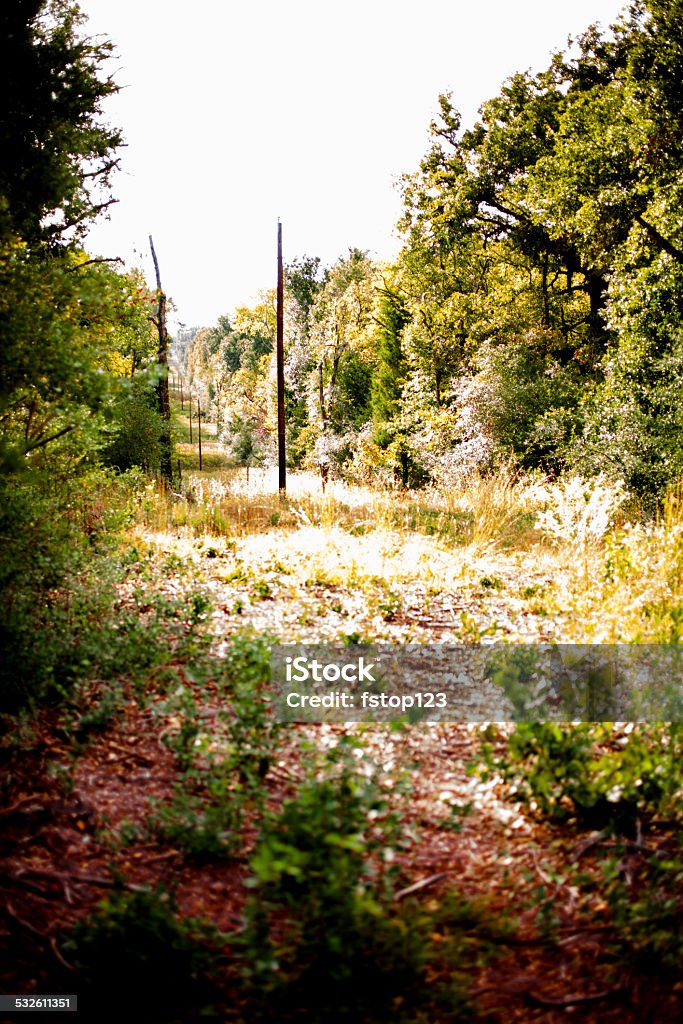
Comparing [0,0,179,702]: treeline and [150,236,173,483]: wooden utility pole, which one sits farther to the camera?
[150,236,173,483]: wooden utility pole

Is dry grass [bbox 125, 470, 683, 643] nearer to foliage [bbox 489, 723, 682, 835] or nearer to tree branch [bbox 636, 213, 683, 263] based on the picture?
foliage [bbox 489, 723, 682, 835]

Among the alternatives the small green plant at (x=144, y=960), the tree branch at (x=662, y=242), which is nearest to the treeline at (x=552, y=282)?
the tree branch at (x=662, y=242)

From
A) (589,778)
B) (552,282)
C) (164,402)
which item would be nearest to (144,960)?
(589,778)

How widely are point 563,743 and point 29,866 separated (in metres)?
2.13

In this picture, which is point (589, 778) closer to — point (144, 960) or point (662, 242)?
point (144, 960)

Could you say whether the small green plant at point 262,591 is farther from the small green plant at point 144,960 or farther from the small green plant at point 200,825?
the small green plant at point 144,960

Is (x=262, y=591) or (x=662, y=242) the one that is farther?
(x=662, y=242)

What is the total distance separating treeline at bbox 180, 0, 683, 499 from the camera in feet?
31.3

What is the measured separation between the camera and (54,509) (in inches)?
202

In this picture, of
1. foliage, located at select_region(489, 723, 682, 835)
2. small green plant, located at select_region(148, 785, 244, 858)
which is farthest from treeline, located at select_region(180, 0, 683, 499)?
small green plant, located at select_region(148, 785, 244, 858)

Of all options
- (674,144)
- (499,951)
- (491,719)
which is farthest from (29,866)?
(674,144)

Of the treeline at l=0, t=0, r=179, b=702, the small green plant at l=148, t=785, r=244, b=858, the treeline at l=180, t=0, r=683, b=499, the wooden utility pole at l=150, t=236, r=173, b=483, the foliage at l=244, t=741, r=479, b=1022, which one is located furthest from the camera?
the wooden utility pole at l=150, t=236, r=173, b=483

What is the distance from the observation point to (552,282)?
1794cm

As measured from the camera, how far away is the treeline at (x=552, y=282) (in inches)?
376
